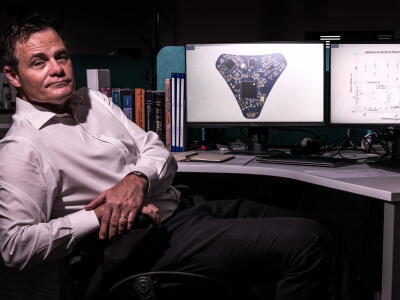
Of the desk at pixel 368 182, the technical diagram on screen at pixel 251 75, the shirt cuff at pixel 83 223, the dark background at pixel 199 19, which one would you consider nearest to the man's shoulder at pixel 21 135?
the shirt cuff at pixel 83 223

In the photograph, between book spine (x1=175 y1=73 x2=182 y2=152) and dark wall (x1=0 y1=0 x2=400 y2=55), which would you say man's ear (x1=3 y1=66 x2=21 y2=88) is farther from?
dark wall (x1=0 y1=0 x2=400 y2=55)

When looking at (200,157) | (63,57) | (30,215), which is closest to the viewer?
(30,215)

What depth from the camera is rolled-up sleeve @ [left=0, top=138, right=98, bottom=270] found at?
100 cm

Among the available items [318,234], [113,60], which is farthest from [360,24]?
[318,234]

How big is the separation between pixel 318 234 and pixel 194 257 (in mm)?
311

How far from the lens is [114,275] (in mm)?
1125

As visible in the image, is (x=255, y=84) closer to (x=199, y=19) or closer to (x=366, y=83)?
(x=366, y=83)

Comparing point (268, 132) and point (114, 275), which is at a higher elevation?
point (268, 132)

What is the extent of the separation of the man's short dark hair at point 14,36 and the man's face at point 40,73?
0.4 inches

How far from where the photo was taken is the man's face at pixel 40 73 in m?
1.28

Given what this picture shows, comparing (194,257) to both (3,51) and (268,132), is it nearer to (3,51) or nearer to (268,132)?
(3,51)

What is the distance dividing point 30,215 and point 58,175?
6.2 inches

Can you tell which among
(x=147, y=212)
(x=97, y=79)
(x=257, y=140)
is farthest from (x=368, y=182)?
(x=97, y=79)

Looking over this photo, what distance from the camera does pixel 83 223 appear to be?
1069 millimetres
